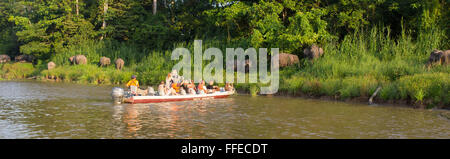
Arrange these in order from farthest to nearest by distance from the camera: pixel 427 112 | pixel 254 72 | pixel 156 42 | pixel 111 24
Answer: pixel 111 24 → pixel 156 42 → pixel 254 72 → pixel 427 112

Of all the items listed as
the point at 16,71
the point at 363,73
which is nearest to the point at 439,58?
the point at 363,73

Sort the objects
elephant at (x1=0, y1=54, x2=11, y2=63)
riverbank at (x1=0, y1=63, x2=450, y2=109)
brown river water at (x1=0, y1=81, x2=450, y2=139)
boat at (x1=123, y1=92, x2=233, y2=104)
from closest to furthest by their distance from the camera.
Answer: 1. brown river water at (x1=0, y1=81, x2=450, y2=139)
2. riverbank at (x1=0, y1=63, x2=450, y2=109)
3. boat at (x1=123, y1=92, x2=233, y2=104)
4. elephant at (x1=0, y1=54, x2=11, y2=63)

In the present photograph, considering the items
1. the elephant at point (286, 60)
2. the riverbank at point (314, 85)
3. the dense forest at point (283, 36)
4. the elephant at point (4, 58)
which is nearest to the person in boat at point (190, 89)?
the riverbank at point (314, 85)

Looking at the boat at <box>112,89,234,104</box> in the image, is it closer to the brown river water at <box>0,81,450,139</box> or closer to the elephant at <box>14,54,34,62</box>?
the brown river water at <box>0,81,450,139</box>

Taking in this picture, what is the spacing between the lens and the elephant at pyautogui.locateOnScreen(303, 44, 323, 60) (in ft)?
80.3

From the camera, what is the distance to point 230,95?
860 inches

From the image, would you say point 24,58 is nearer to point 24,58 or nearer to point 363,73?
point 24,58

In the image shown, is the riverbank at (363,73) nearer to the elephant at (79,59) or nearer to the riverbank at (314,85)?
the riverbank at (314,85)

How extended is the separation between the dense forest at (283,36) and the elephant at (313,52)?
0.37m

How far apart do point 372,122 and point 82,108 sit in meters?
10.0

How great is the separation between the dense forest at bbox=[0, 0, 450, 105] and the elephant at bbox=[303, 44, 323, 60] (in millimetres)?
368

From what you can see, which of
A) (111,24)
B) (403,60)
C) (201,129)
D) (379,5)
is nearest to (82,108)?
(201,129)
